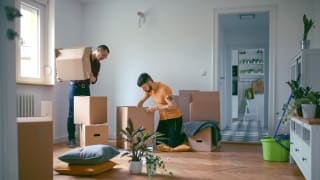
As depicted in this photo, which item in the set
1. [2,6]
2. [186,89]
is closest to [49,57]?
[186,89]

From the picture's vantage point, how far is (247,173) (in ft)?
9.12

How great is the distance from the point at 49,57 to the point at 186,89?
6.70 feet

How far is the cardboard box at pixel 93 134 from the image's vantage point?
3.91 meters

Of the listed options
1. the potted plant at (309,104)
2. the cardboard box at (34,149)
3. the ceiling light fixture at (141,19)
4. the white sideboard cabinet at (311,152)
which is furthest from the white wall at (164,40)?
the cardboard box at (34,149)

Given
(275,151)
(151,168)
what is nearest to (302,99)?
(275,151)

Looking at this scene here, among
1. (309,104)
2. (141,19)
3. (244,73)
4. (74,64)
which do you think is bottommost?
(309,104)

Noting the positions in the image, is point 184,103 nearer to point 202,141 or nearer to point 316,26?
point 202,141

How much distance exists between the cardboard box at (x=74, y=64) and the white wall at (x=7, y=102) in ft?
10.0

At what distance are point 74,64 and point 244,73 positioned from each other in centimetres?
775

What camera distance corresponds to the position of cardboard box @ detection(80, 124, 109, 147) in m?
3.91

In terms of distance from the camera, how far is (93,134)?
13.0 ft

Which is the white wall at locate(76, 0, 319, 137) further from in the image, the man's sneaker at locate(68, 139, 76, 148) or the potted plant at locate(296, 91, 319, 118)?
the potted plant at locate(296, 91, 319, 118)

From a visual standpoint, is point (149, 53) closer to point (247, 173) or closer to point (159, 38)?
point (159, 38)

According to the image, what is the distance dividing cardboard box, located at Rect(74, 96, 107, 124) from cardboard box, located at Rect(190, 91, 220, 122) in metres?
1.21
